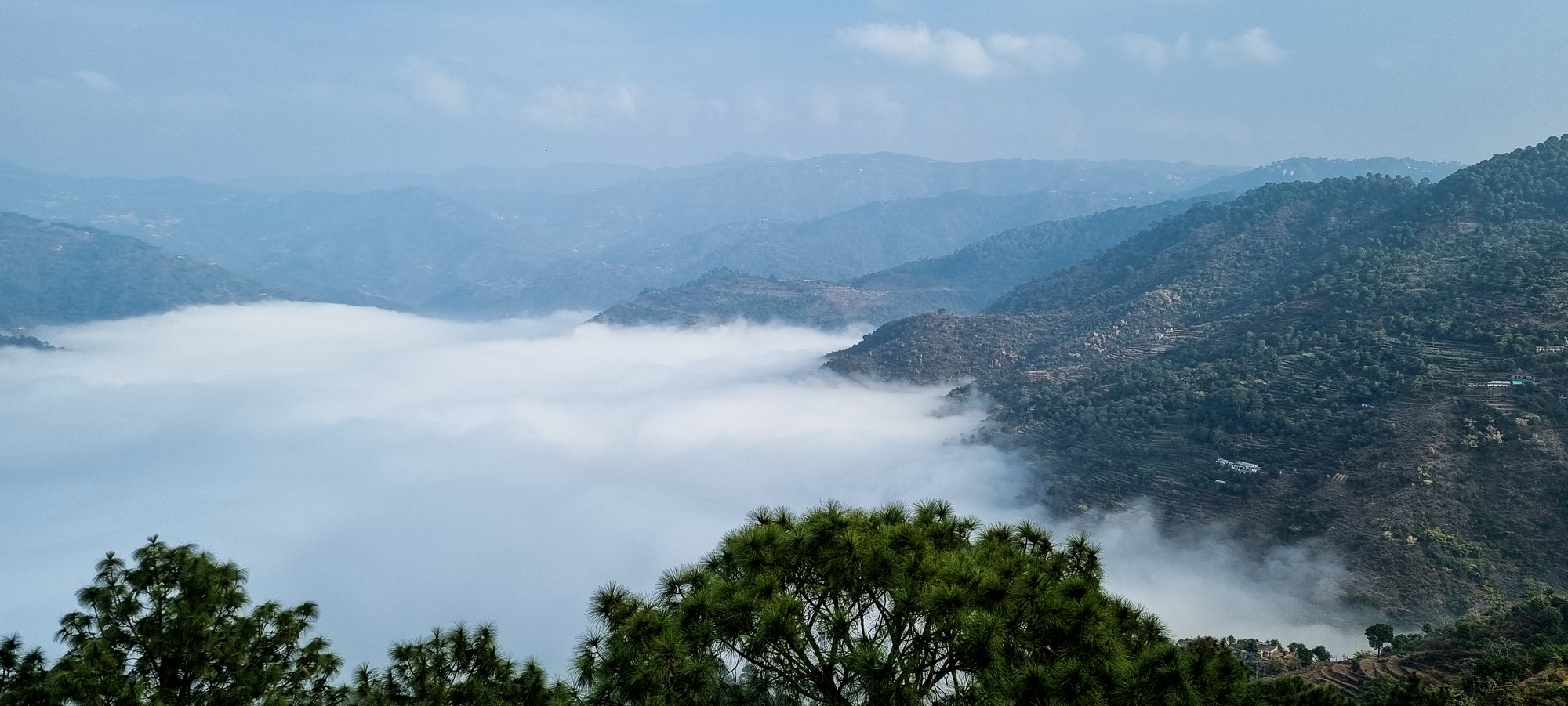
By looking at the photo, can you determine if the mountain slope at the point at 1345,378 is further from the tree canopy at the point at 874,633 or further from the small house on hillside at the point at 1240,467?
the tree canopy at the point at 874,633

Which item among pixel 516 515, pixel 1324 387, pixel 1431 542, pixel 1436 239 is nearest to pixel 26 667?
pixel 1431 542

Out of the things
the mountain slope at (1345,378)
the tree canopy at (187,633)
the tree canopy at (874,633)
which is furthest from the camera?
the mountain slope at (1345,378)

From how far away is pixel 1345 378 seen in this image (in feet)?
262

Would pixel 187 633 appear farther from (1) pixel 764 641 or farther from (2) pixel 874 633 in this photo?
(2) pixel 874 633

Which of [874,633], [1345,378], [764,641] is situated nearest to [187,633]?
[764,641]

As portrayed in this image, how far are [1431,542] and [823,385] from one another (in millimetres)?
115892

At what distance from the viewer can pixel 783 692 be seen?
36.6 ft

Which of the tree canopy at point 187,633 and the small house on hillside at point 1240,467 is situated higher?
the tree canopy at point 187,633

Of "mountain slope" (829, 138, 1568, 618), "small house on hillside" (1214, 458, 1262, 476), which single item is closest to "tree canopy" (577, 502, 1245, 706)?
"mountain slope" (829, 138, 1568, 618)

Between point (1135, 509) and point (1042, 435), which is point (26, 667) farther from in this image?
point (1042, 435)

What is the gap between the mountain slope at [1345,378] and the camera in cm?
5888

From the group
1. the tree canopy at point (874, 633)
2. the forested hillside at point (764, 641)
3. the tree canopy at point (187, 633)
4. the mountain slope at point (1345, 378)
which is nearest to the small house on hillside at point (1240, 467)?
the mountain slope at point (1345, 378)

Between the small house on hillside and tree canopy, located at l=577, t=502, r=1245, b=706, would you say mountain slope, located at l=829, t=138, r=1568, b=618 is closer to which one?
the small house on hillside

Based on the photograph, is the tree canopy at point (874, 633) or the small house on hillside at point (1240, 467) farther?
the small house on hillside at point (1240, 467)
